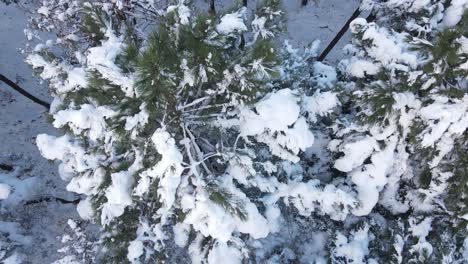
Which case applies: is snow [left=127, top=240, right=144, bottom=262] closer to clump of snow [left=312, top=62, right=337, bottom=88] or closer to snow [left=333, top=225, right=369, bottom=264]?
snow [left=333, top=225, right=369, bottom=264]

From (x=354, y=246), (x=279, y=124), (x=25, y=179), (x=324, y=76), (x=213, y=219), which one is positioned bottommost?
(x=25, y=179)

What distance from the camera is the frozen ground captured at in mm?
8305

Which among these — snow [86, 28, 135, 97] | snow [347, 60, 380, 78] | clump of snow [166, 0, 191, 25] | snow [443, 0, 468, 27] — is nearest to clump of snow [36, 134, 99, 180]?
snow [86, 28, 135, 97]

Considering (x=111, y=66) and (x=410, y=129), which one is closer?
(x=111, y=66)

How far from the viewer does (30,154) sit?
10.1 m

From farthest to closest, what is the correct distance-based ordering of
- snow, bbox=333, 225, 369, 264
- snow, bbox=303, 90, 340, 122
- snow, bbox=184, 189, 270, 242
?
snow, bbox=333, 225, 369, 264 → snow, bbox=303, 90, 340, 122 → snow, bbox=184, 189, 270, 242

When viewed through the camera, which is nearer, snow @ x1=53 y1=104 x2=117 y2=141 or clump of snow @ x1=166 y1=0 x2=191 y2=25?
snow @ x1=53 y1=104 x2=117 y2=141

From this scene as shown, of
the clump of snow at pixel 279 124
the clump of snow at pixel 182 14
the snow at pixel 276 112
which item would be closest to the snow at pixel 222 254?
the clump of snow at pixel 279 124

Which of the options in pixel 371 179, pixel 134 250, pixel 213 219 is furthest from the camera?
pixel 371 179

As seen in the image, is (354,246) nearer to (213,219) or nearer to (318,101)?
(318,101)

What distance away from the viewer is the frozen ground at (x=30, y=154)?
8305mm

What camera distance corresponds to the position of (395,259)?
6.86m

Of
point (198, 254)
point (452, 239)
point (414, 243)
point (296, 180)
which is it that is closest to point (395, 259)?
point (414, 243)

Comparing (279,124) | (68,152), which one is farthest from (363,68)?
(68,152)
